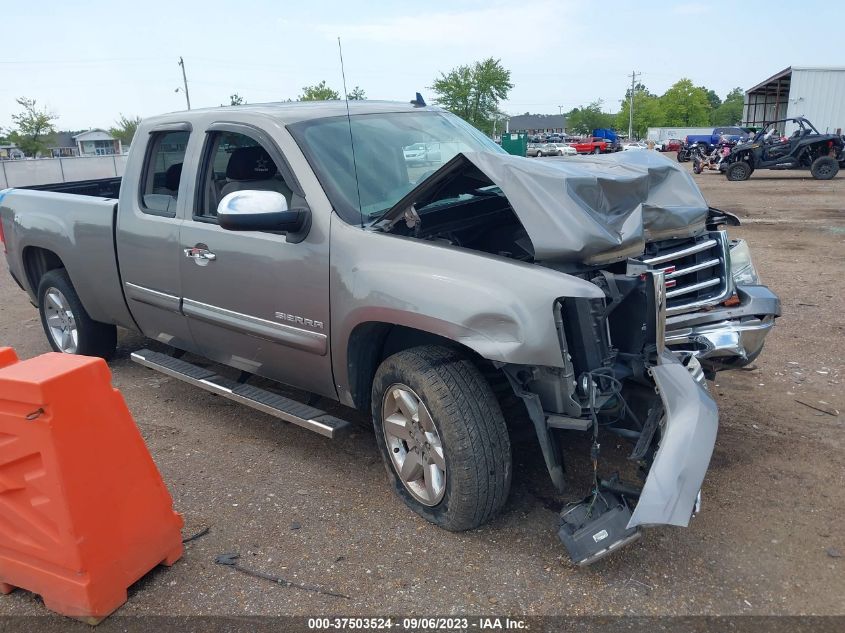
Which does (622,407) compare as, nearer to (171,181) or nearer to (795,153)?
(171,181)

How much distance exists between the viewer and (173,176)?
438cm

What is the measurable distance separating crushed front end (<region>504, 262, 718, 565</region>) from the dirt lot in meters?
0.28

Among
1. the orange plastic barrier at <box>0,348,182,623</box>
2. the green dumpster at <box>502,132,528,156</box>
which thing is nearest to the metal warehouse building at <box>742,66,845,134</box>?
the green dumpster at <box>502,132,528,156</box>

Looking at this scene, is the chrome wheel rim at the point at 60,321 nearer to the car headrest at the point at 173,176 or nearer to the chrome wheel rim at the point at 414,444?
the car headrest at the point at 173,176

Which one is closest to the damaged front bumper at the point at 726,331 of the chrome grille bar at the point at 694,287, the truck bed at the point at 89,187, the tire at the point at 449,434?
the chrome grille bar at the point at 694,287

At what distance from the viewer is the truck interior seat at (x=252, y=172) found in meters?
3.85

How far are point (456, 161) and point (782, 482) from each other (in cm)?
229

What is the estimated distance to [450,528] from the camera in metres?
3.08

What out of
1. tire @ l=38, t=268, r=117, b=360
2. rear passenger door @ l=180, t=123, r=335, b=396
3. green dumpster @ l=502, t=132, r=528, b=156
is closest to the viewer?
rear passenger door @ l=180, t=123, r=335, b=396

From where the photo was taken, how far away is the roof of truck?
374 centimetres

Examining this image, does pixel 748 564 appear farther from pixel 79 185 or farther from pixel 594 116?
pixel 594 116

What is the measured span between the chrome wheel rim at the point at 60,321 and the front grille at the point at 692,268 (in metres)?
4.30

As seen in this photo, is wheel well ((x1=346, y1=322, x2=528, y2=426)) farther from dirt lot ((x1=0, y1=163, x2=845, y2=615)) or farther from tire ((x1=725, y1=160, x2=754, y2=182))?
tire ((x1=725, y1=160, x2=754, y2=182))

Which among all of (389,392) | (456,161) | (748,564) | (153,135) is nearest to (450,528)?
(389,392)
